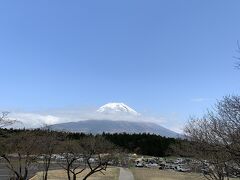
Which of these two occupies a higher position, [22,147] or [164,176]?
[22,147]

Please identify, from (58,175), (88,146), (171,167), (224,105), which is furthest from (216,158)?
(171,167)

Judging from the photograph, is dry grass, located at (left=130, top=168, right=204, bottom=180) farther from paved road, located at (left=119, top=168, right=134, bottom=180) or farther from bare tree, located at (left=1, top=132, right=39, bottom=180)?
bare tree, located at (left=1, top=132, right=39, bottom=180)

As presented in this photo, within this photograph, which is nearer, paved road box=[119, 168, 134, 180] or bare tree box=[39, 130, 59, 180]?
bare tree box=[39, 130, 59, 180]

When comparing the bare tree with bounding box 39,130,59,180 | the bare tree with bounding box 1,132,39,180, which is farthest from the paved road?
the bare tree with bounding box 1,132,39,180

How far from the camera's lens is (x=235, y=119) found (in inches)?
593

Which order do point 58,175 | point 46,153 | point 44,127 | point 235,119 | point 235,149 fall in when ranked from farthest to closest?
point 58,175 → point 44,127 → point 46,153 → point 235,119 → point 235,149

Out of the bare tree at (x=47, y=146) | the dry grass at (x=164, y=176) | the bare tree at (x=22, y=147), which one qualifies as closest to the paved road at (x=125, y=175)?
the dry grass at (x=164, y=176)

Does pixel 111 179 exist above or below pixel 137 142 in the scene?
below

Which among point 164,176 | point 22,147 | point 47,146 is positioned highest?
point 47,146

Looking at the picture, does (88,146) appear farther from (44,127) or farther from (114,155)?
(44,127)

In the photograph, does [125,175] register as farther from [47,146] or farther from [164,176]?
[47,146]

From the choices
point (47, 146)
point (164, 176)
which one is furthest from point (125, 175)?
point (47, 146)

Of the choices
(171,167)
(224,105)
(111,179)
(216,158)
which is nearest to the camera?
(224,105)

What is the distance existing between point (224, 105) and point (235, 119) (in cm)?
139
